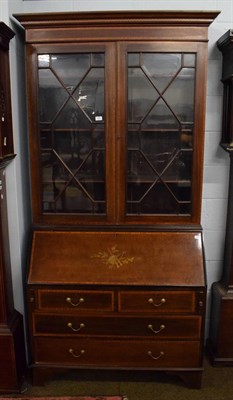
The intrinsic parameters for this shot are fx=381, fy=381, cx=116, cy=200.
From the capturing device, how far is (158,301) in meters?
2.13

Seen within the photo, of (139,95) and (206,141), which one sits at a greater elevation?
(139,95)

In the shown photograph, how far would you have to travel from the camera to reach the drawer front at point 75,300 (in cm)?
214

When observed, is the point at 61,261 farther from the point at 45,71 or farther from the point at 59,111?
the point at 45,71

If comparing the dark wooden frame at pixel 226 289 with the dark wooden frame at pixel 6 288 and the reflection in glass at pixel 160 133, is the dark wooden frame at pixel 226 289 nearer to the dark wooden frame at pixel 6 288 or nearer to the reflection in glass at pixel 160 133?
the reflection in glass at pixel 160 133

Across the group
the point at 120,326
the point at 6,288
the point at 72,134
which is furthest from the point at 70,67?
the point at 120,326

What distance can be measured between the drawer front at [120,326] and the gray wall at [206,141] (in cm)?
29

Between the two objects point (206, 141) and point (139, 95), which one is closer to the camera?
point (139, 95)

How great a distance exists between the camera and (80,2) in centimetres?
235

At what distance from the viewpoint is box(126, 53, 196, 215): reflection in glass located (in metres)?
2.13

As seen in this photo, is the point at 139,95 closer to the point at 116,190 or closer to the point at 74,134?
the point at 74,134

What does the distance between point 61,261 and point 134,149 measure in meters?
0.77

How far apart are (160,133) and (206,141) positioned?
42 centimetres

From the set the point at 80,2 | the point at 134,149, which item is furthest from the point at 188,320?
the point at 80,2

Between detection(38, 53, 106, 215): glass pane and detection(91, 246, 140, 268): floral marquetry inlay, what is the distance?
0.24 metres
